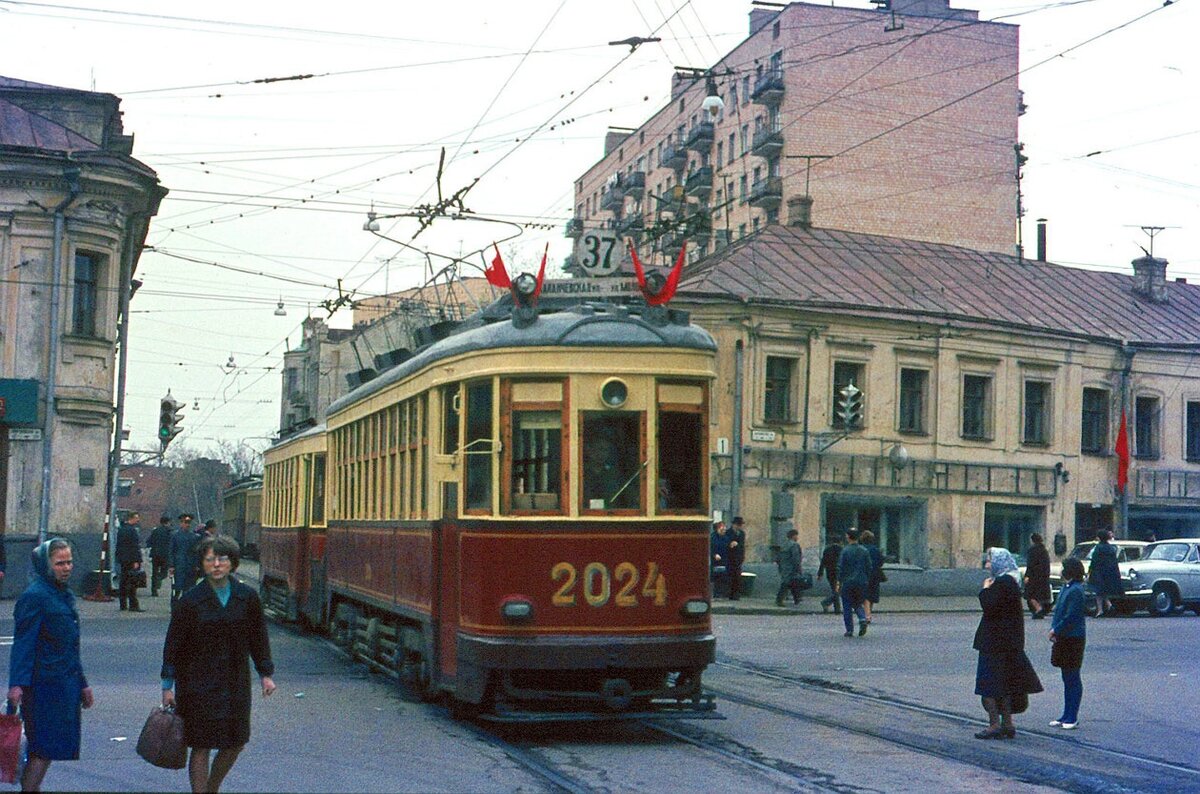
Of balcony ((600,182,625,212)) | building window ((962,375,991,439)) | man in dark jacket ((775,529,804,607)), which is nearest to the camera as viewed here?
man in dark jacket ((775,529,804,607))

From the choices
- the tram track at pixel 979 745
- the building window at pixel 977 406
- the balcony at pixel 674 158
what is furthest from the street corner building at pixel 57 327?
the balcony at pixel 674 158

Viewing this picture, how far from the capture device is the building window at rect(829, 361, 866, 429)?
38.8 metres

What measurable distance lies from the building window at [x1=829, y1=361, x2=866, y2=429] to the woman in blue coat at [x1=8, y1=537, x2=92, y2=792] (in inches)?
1229

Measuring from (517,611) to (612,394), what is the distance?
1683 mm

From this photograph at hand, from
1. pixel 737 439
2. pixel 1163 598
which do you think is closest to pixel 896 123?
pixel 737 439

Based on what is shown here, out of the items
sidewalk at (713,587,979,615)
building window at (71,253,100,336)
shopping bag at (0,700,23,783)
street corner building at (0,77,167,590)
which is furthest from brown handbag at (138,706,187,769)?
building window at (71,253,100,336)

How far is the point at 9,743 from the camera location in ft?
27.0

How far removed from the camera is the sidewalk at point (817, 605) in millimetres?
31484

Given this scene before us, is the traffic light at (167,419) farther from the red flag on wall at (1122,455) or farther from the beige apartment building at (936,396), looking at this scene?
the red flag on wall at (1122,455)

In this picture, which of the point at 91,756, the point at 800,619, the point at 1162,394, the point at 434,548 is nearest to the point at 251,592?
the point at 91,756

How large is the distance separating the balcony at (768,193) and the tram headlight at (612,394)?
45.6 metres

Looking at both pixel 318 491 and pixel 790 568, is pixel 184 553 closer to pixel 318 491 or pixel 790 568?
pixel 318 491

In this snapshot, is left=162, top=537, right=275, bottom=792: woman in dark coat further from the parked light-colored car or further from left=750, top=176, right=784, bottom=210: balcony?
left=750, top=176, right=784, bottom=210: balcony

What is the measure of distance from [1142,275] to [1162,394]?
5145 mm
